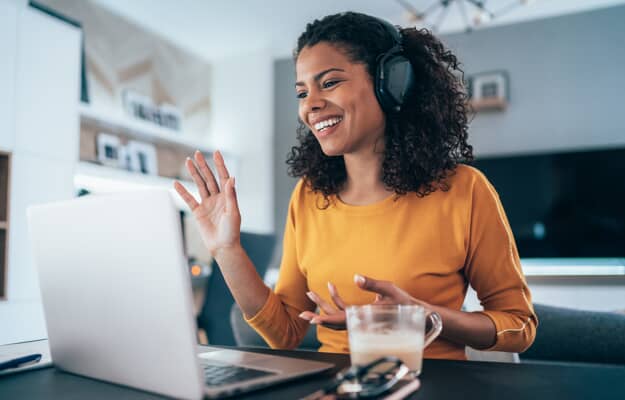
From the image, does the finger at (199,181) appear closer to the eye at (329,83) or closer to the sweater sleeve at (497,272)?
the eye at (329,83)

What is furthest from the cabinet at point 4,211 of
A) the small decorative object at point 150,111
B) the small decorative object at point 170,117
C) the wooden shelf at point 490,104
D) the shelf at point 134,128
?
the wooden shelf at point 490,104

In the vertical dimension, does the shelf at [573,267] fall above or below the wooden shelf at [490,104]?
below

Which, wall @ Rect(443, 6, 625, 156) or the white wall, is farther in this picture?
the white wall

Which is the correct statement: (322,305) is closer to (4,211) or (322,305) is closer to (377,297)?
(377,297)

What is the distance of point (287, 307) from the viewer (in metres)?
1.19

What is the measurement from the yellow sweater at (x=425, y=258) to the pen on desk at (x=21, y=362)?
16.0 inches

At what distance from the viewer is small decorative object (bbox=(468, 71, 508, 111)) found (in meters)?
3.77

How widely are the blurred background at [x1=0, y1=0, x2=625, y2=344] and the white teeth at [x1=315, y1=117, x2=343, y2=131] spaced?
1619mm

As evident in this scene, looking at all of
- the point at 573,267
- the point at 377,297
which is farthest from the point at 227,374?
the point at 573,267

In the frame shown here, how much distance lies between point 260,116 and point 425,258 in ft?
12.1

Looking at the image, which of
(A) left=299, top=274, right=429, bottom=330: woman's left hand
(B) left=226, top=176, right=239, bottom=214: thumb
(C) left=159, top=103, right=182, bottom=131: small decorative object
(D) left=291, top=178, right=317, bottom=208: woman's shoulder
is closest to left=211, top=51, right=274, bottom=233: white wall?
(C) left=159, top=103, right=182, bottom=131: small decorative object

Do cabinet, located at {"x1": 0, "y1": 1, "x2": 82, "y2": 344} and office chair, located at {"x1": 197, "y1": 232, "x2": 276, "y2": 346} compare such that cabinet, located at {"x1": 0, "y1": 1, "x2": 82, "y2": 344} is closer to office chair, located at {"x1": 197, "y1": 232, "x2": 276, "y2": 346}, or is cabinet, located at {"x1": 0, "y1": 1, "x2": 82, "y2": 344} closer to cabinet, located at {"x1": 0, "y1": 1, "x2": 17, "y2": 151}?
cabinet, located at {"x1": 0, "y1": 1, "x2": 17, "y2": 151}

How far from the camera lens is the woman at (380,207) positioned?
3.23ft

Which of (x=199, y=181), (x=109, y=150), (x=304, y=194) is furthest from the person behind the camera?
(x=109, y=150)
